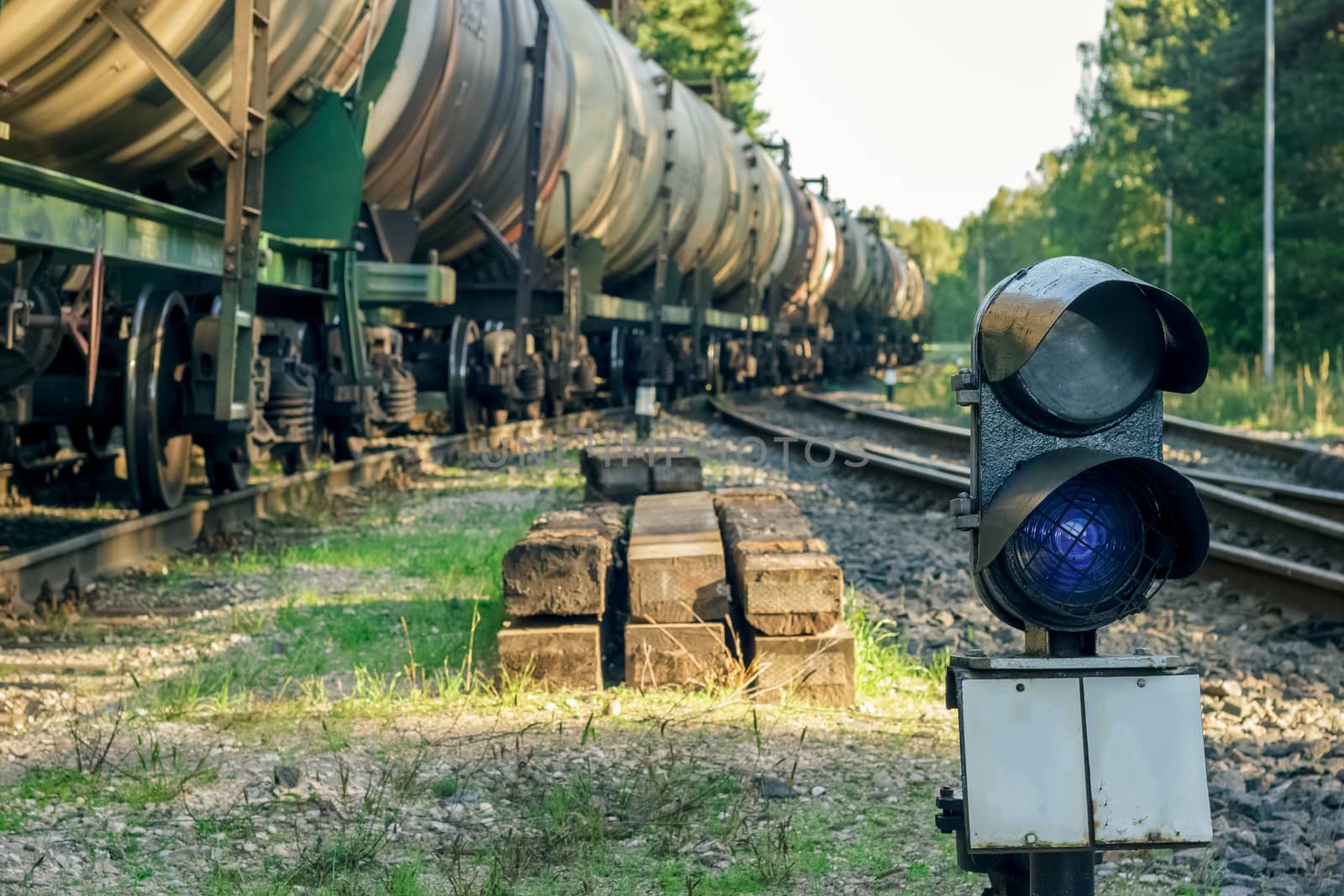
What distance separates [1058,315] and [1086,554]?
322 mm

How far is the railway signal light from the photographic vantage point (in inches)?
67.2

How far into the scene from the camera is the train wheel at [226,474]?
7.35m

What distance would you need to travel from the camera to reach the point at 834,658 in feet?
13.4

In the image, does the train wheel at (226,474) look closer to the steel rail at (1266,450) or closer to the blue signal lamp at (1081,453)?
the blue signal lamp at (1081,453)

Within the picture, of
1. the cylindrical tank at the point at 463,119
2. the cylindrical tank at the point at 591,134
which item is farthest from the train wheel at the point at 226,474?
the cylindrical tank at the point at 591,134

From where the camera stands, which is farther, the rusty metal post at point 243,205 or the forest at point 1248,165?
the forest at point 1248,165

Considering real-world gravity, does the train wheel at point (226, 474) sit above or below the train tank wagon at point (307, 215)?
below

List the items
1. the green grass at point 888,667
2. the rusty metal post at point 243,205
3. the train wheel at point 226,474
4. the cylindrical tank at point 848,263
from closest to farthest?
the green grass at point 888,667, the rusty metal post at point 243,205, the train wheel at point 226,474, the cylindrical tank at point 848,263

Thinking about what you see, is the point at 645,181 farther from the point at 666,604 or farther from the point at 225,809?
the point at 225,809

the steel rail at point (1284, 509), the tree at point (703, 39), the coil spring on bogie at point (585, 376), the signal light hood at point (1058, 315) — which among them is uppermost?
the tree at point (703, 39)

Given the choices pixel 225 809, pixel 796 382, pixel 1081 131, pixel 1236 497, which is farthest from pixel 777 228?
pixel 1081 131

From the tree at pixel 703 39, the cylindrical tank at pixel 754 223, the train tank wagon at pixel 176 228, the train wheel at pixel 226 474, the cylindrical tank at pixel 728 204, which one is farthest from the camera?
the tree at pixel 703 39

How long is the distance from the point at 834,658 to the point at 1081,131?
53842mm

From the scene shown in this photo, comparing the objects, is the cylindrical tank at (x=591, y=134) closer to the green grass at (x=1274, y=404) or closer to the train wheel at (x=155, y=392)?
the train wheel at (x=155, y=392)
